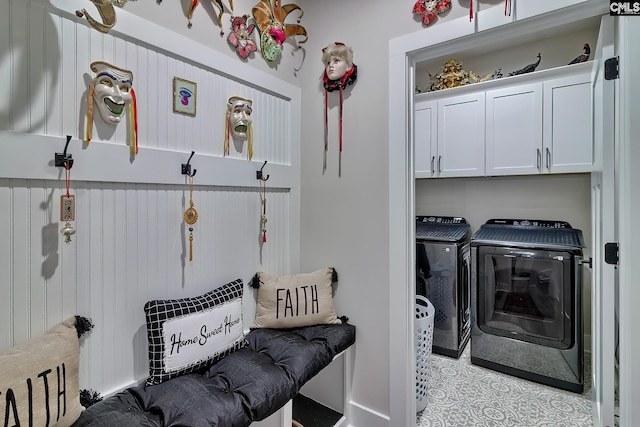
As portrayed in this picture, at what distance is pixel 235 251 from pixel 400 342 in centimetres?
102

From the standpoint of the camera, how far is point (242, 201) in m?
1.74

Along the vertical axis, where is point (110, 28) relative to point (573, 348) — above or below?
above

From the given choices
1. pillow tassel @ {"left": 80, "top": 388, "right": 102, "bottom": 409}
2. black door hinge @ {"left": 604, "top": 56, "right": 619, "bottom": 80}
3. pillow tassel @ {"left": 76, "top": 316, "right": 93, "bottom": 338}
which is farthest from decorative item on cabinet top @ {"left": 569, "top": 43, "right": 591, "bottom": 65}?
pillow tassel @ {"left": 80, "top": 388, "right": 102, "bottom": 409}

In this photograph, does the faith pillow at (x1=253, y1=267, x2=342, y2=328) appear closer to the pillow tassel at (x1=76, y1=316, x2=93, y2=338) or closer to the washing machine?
the pillow tassel at (x1=76, y1=316, x2=93, y2=338)

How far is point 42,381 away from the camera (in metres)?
0.93

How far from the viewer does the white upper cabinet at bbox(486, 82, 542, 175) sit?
8.23ft

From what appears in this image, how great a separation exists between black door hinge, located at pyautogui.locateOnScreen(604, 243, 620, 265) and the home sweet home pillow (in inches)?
79.7

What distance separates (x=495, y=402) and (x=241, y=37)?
276 cm

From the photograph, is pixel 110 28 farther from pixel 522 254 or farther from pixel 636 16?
pixel 522 254

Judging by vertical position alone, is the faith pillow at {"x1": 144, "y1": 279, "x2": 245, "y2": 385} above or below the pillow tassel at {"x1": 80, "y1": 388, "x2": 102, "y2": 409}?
above

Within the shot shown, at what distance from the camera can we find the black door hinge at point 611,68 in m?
1.27

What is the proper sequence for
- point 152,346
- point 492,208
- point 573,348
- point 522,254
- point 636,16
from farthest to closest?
1. point 492,208
2. point 522,254
3. point 573,348
4. point 152,346
5. point 636,16

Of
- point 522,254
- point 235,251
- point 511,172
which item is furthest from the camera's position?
point 511,172

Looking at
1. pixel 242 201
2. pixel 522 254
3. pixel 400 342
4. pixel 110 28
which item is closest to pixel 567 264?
pixel 522 254
